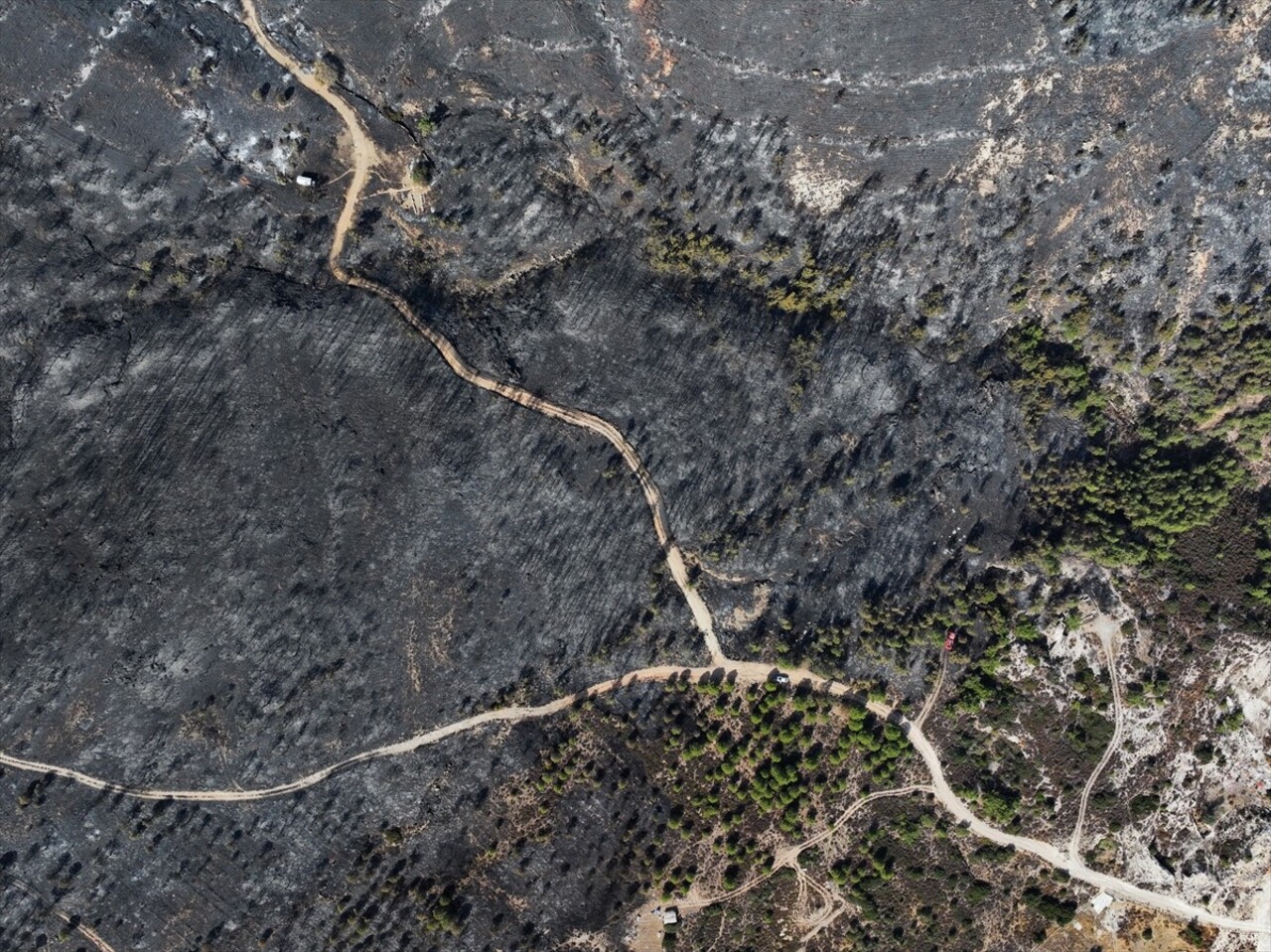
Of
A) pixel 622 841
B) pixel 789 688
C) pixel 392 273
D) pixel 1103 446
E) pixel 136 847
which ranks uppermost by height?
pixel 1103 446

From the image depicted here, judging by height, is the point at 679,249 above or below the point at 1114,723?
above

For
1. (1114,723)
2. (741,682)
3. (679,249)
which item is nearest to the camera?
(741,682)

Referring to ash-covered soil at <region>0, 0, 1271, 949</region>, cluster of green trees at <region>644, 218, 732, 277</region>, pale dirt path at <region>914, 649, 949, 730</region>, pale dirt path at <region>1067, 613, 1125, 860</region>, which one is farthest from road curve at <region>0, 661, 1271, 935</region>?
cluster of green trees at <region>644, 218, 732, 277</region>

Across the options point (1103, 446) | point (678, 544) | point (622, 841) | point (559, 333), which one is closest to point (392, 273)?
point (559, 333)

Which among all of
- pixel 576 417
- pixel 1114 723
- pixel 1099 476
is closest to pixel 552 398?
pixel 576 417

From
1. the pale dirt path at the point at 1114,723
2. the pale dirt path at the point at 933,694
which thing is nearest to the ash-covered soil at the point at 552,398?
the pale dirt path at the point at 1114,723

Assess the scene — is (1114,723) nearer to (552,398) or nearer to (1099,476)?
(1099,476)

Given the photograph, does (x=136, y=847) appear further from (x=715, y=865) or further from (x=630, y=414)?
(x=630, y=414)

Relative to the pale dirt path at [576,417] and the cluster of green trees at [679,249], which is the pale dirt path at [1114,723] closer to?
the pale dirt path at [576,417]
